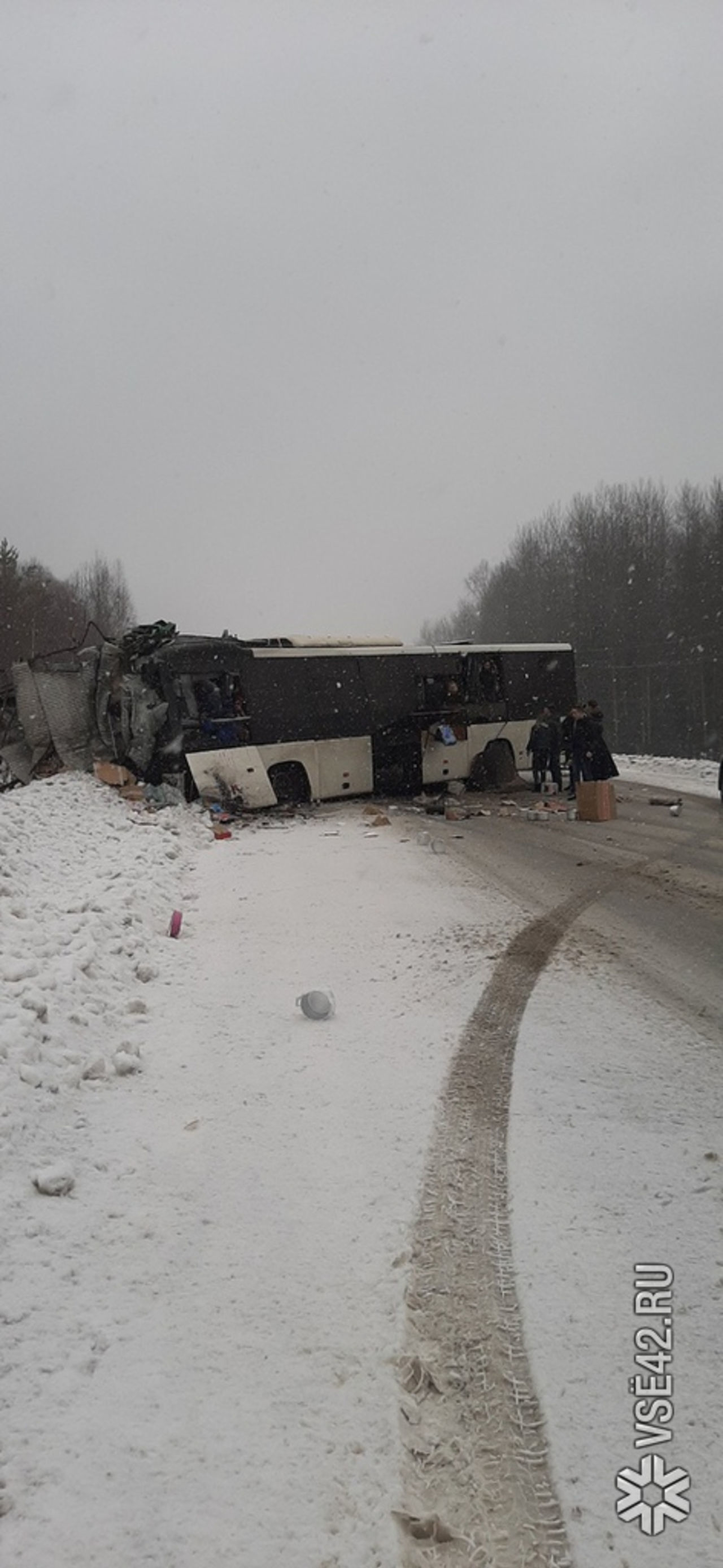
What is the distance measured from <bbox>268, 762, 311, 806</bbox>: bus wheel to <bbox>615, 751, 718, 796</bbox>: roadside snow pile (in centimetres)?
816

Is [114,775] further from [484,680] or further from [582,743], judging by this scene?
[582,743]

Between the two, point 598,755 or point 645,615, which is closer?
point 598,755

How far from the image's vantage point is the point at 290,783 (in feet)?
53.7

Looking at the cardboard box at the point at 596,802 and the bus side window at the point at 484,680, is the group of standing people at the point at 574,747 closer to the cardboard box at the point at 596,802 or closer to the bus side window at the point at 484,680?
the bus side window at the point at 484,680

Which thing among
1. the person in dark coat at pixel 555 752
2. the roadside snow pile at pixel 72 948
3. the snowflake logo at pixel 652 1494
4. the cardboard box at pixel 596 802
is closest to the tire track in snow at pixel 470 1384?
the snowflake logo at pixel 652 1494

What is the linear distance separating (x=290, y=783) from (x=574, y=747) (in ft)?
17.1

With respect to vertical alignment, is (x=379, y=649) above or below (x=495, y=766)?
above

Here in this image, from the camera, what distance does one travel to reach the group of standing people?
1577 cm

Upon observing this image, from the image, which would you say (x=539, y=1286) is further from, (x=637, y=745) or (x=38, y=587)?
(x=38, y=587)

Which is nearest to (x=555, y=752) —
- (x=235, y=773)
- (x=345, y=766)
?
(x=345, y=766)

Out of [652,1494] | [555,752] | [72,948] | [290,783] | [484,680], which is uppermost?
[484,680]

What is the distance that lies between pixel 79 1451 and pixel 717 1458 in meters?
1.56

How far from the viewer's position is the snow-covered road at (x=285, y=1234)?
2053mm

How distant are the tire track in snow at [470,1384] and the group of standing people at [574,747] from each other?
40.8 ft
